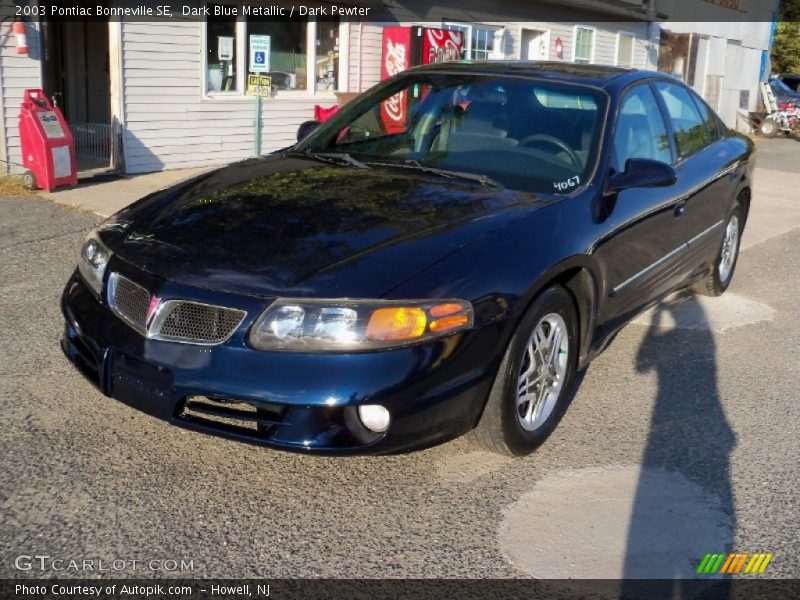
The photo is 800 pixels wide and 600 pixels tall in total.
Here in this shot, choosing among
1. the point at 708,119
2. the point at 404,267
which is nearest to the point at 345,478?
the point at 404,267

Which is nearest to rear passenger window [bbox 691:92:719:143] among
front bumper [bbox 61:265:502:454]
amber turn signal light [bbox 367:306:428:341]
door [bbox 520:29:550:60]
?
front bumper [bbox 61:265:502:454]

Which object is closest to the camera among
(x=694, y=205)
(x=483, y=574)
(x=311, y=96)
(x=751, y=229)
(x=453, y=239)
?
(x=483, y=574)

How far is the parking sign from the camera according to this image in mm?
11695

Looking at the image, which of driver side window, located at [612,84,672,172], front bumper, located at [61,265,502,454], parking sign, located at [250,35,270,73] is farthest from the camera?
parking sign, located at [250,35,270,73]

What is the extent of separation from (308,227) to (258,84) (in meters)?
8.85

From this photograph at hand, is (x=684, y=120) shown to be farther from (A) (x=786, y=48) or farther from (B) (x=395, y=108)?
(A) (x=786, y=48)

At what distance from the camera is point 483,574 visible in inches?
116

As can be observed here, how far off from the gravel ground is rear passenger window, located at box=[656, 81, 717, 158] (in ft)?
4.40

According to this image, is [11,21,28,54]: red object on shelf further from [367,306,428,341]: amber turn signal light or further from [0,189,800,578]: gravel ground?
[367,306,428,341]: amber turn signal light

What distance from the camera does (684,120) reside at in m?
5.48

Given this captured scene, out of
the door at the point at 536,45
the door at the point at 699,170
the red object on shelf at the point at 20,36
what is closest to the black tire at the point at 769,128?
the door at the point at 536,45

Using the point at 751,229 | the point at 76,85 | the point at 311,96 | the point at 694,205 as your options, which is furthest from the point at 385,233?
the point at 76,85

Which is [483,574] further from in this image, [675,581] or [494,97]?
[494,97]

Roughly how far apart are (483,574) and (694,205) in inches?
119
